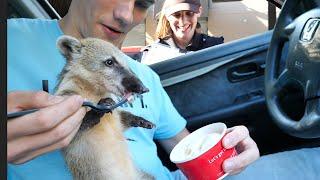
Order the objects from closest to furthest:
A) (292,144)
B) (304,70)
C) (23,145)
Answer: (23,145)
(304,70)
(292,144)

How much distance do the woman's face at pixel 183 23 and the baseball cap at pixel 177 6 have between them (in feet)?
0.06

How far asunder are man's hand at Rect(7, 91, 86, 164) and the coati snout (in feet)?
0.27

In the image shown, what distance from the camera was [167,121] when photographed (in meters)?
1.25

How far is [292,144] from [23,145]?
49.7 inches

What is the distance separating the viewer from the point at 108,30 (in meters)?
1.00

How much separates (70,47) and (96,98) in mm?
104

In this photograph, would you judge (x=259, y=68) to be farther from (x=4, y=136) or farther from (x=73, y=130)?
(x=4, y=136)

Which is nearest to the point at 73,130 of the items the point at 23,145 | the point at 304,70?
the point at 23,145

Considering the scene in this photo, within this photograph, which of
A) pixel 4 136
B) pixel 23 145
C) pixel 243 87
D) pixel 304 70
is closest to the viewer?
pixel 4 136

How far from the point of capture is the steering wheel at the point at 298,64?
138 cm

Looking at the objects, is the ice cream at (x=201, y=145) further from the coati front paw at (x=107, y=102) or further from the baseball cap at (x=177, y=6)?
the baseball cap at (x=177, y=6)

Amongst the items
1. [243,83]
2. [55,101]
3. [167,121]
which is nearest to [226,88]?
[243,83]

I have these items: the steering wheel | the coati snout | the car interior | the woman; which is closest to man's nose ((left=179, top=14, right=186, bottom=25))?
the woman

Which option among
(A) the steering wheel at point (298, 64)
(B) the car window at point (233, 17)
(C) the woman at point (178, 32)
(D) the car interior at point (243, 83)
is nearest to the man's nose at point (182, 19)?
(C) the woman at point (178, 32)
